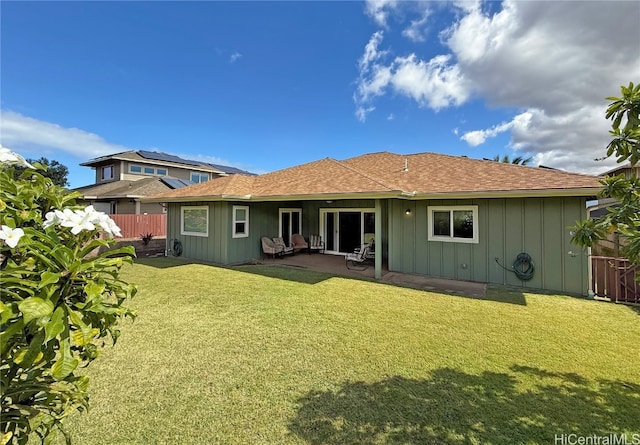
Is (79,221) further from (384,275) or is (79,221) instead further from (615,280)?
(615,280)

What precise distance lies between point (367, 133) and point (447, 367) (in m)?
21.5

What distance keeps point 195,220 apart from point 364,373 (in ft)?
35.7

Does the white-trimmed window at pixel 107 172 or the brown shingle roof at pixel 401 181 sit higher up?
the white-trimmed window at pixel 107 172

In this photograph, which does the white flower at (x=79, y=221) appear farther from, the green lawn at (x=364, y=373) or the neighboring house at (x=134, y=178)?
the neighboring house at (x=134, y=178)

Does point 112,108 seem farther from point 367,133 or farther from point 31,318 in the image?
point 31,318

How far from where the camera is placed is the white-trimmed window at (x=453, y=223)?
9008 mm

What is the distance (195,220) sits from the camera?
12.6 meters

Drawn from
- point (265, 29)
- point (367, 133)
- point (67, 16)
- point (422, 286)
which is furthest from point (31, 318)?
point (367, 133)

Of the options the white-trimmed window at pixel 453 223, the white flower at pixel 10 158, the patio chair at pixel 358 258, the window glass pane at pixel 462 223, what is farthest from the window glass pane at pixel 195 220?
the white flower at pixel 10 158

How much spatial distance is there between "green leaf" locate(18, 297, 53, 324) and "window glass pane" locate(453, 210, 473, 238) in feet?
32.0

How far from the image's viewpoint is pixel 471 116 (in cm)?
1872

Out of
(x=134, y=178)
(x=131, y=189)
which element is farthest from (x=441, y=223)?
(x=134, y=178)

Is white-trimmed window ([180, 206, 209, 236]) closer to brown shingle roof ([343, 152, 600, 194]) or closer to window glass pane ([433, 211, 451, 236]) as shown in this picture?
brown shingle roof ([343, 152, 600, 194])

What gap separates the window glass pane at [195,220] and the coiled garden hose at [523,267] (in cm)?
1124
